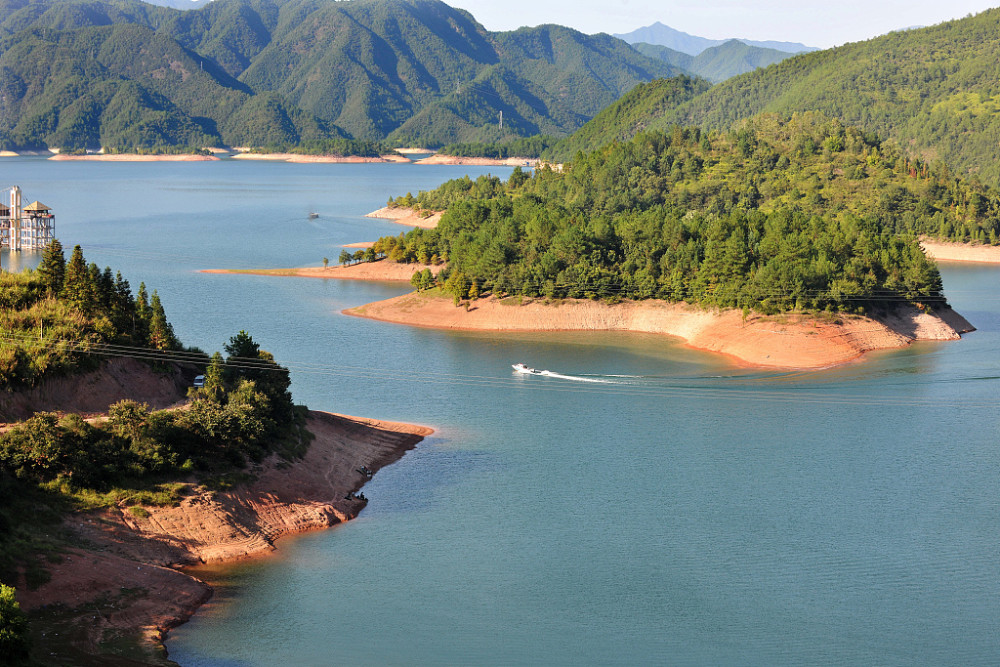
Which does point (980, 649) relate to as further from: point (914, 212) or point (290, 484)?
point (914, 212)

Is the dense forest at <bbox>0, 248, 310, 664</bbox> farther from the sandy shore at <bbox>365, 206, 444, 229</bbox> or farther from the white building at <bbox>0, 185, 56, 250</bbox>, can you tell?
the sandy shore at <bbox>365, 206, 444, 229</bbox>

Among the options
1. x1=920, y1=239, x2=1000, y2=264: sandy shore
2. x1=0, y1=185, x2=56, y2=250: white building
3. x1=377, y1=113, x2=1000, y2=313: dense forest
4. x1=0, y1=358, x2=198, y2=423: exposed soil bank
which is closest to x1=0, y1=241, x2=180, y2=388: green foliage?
x1=0, y1=358, x2=198, y2=423: exposed soil bank

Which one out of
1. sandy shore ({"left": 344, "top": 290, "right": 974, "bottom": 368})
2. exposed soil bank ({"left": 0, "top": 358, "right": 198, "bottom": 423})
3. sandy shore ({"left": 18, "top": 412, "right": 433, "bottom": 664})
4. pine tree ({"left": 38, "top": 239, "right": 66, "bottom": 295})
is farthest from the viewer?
sandy shore ({"left": 344, "top": 290, "right": 974, "bottom": 368})

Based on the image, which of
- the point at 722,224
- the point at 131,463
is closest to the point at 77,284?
the point at 131,463

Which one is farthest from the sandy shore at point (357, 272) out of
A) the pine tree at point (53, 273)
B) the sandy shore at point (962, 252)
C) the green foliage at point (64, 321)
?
the sandy shore at point (962, 252)

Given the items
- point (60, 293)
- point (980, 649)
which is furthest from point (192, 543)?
point (980, 649)

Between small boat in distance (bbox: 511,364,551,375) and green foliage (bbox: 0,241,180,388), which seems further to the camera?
small boat in distance (bbox: 511,364,551,375)

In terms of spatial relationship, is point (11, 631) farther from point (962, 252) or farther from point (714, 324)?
point (962, 252)
